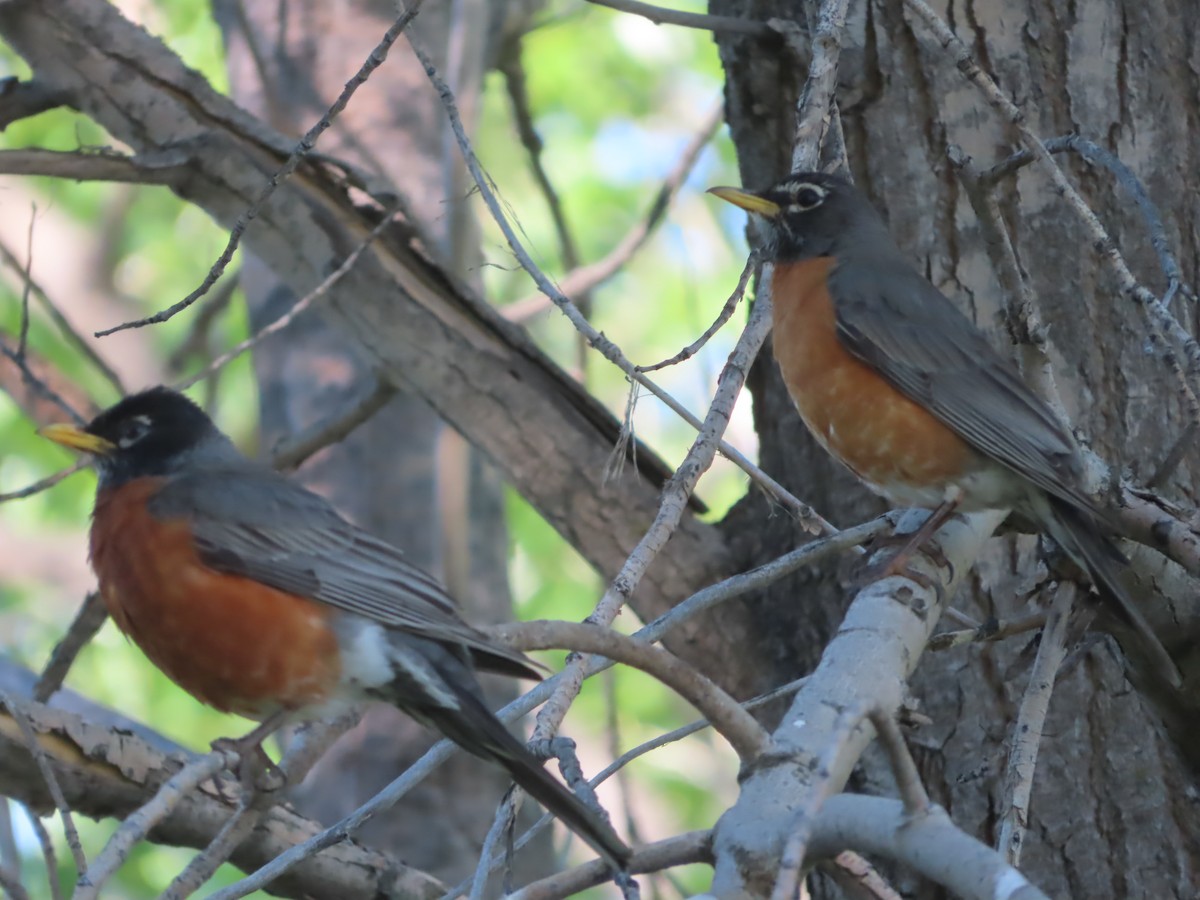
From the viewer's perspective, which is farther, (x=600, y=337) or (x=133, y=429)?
(x=133, y=429)

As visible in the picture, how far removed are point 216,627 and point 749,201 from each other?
1796mm

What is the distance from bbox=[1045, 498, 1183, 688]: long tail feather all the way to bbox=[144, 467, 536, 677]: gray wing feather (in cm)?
104

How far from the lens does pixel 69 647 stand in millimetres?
3928

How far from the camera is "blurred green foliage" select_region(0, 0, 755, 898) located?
23.9 ft

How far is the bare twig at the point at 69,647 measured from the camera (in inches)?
149

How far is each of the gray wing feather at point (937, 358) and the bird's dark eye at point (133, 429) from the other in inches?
68.5

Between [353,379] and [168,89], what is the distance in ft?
6.43

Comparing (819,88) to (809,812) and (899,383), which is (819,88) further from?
(809,812)

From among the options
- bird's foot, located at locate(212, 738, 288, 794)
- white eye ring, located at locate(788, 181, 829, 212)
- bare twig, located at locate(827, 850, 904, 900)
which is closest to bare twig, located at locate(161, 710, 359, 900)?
bird's foot, located at locate(212, 738, 288, 794)

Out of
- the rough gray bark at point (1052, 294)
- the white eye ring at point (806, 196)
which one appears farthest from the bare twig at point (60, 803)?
the white eye ring at point (806, 196)

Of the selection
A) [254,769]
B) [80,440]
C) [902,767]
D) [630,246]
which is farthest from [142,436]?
[902,767]

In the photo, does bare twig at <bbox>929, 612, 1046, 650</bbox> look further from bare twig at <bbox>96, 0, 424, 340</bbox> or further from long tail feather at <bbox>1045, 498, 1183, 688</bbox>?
bare twig at <bbox>96, 0, 424, 340</bbox>

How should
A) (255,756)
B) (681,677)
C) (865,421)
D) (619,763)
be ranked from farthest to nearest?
(865,421) → (255,756) → (619,763) → (681,677)

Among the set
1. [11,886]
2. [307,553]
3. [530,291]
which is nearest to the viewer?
[11,886]
